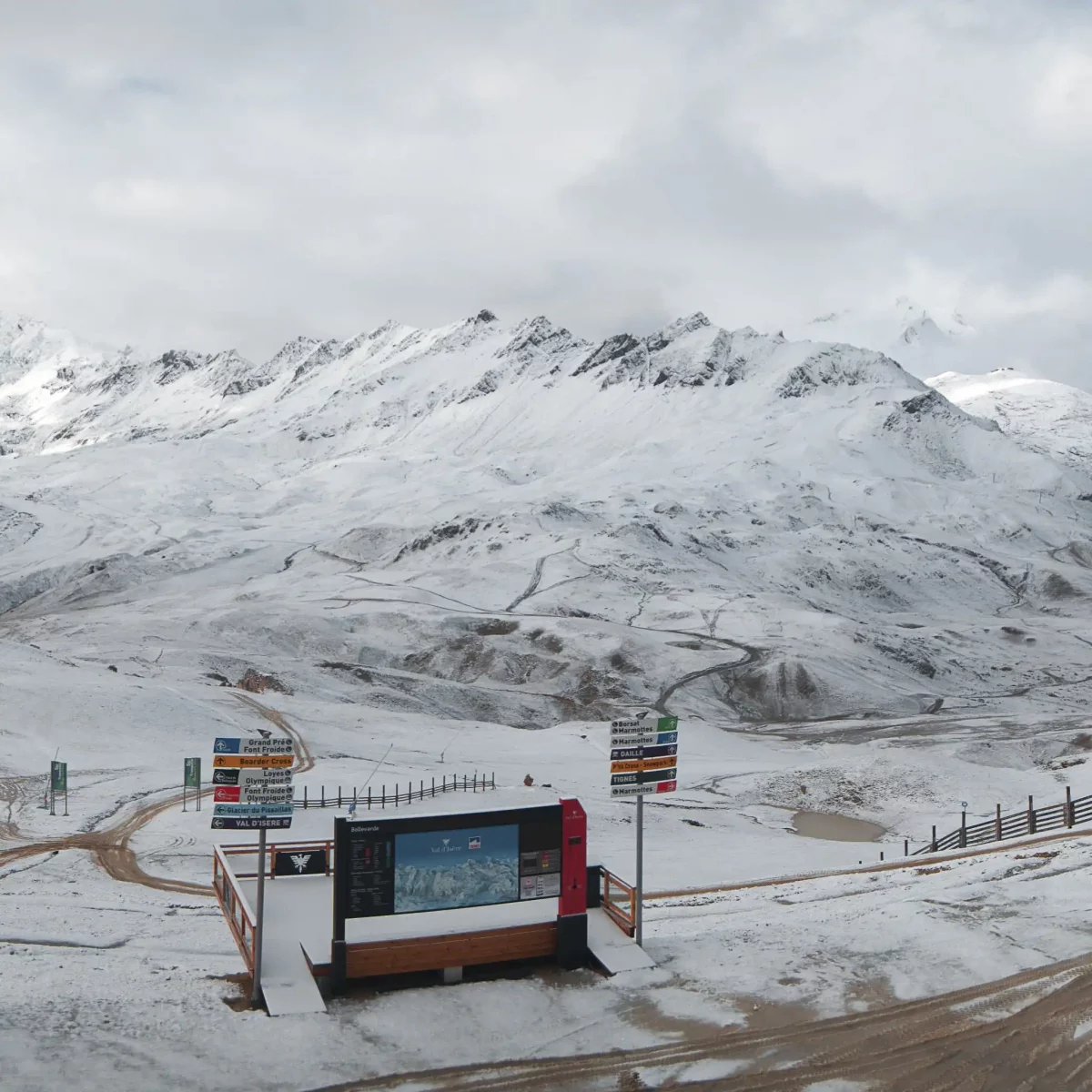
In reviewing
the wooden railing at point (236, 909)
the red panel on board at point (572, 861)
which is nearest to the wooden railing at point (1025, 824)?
the red panel on board at point (572, 861)

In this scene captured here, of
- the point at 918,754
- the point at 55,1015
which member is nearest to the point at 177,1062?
the point at 55,1015

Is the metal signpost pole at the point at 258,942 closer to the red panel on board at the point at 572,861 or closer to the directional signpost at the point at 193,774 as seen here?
the red panel on board at the point at 572,861

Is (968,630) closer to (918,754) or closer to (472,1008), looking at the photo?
(918,754)

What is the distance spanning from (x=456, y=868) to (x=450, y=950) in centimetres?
132

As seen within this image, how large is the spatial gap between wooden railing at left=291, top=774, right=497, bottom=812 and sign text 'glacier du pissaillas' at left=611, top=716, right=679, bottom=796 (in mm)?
23395

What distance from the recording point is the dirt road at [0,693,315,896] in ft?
105

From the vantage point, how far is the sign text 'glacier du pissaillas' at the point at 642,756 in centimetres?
2095

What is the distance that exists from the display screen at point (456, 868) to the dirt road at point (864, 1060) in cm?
348

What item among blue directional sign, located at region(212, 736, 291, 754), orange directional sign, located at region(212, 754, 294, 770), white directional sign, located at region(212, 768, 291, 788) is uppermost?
blue directional sign, located at region(212, 736, 291, 754)

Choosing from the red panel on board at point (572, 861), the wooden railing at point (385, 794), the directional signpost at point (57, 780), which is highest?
the red panel on board at point (572, 861)

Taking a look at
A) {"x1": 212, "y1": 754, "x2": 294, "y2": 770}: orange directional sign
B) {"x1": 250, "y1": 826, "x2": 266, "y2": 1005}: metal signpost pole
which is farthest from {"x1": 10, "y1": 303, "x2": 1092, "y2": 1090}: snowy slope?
{"x1": 212, "y1": 754, "x2": 294, "y2": 770}: orange directional sign

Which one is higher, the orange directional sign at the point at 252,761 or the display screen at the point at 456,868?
the orange directional sign at the point at 252,761

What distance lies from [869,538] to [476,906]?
18495 centimetres

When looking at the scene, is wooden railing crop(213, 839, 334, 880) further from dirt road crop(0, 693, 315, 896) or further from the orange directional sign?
the orange directional sign
